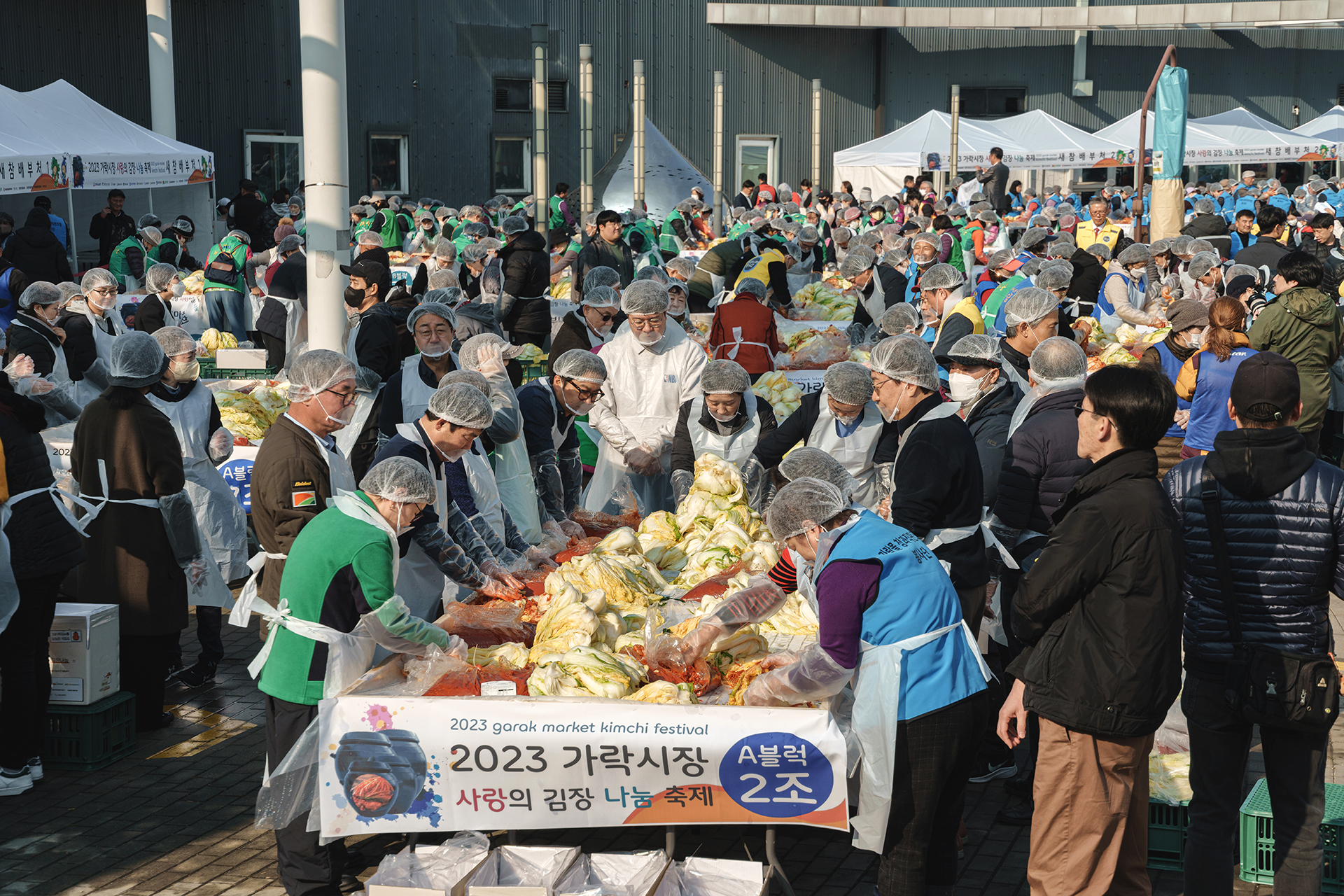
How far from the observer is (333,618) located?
430cm

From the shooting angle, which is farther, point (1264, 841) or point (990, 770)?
point (990, 770)

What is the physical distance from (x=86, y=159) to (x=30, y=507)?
1290cm

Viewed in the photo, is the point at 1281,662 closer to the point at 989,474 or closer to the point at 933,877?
the point at 933,877

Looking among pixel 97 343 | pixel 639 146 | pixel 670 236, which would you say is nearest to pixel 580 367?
pixel 97 343

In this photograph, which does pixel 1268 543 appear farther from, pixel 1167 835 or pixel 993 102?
pixel 993 102

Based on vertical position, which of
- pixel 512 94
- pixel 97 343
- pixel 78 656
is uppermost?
pixel 512 94

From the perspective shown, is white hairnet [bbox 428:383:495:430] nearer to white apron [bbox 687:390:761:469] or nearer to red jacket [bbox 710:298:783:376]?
white apron [bbox 687:390:761:469]

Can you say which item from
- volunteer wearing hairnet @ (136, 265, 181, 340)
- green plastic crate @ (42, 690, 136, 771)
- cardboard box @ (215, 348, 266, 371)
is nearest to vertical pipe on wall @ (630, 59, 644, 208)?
volunteer wearing hairnet @ (136, 265, 181, 340)

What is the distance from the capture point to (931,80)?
116 feet

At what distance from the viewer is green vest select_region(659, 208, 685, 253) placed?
18.2m

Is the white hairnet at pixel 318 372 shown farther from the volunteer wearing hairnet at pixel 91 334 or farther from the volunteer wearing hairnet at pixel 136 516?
the volunteer wearing hairnet at pixel 91 334

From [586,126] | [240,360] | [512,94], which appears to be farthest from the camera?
[512,94]

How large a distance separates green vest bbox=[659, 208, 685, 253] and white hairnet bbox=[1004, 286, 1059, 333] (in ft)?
37.0

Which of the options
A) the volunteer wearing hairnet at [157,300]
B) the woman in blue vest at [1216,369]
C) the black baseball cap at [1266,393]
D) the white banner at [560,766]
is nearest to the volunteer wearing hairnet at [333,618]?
the white banner at [560,766]
